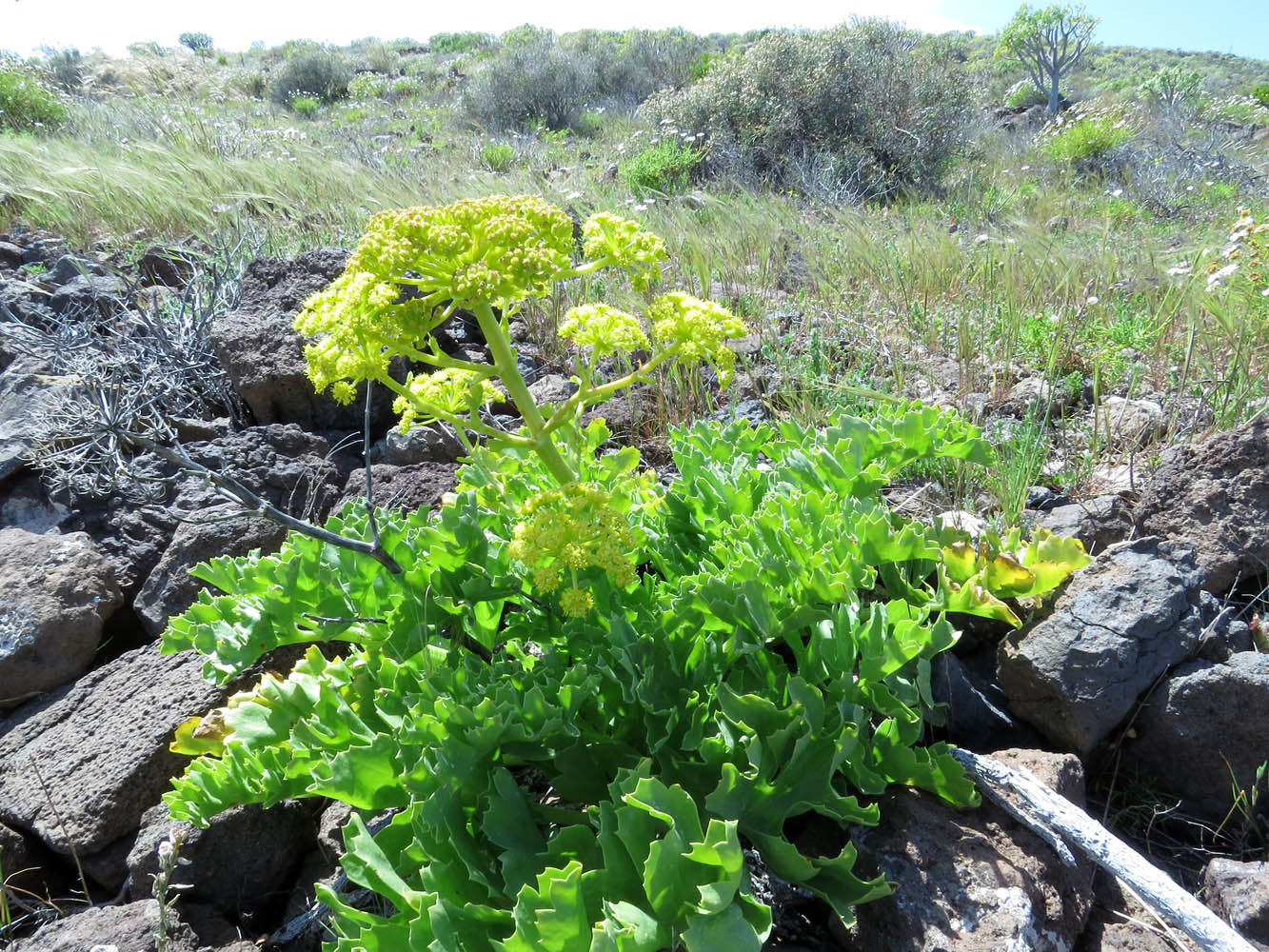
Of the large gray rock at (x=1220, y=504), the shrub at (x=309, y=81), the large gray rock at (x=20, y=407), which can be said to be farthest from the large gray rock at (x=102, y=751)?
the shrub at (x=309, y=81)

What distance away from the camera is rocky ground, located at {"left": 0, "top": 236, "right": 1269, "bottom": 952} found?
5.64 feet

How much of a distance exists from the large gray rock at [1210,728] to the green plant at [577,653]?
44cm

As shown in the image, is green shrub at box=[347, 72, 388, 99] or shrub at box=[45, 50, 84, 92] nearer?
green shrub at box=[347, 72, 388, 99]

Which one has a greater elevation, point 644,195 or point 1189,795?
point 644,195

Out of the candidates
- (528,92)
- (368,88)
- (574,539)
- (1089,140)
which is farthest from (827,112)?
(368,88)

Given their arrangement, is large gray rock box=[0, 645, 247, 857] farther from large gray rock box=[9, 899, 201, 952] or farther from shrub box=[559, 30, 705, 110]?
shrub box=[559, 30, 705, 110]

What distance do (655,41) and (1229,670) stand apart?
26.9 m

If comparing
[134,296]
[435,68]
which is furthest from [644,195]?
Result: [435,68]

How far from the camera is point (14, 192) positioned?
7031 mm

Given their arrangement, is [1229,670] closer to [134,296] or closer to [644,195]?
[134,296]

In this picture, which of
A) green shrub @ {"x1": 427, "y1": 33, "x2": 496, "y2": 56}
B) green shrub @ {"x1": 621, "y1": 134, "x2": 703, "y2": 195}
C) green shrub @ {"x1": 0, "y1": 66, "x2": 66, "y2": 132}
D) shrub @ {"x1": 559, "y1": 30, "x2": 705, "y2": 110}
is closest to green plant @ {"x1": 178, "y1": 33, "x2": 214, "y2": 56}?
green shrub @ {"x1": 427, "y1": 33, "x2": 496, "y2": 56}

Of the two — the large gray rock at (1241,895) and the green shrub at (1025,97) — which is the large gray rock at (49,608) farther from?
the green shrub at (1025,97)

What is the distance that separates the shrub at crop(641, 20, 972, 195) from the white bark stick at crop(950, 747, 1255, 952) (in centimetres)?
1092

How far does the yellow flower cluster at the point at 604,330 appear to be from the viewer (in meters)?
1.92
